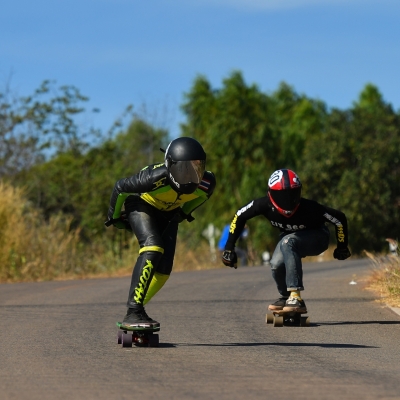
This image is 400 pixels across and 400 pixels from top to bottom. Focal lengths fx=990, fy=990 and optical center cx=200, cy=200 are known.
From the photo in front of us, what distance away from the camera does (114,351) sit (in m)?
7.95

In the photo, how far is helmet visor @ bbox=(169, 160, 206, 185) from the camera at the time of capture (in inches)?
319

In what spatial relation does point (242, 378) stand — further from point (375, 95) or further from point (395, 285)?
point (375, 95)

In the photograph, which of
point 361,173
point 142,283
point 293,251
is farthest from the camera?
point 361,173

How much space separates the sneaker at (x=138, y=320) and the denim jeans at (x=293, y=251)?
253 cm

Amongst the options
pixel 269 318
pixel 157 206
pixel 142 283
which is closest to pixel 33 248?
pixel 269 318

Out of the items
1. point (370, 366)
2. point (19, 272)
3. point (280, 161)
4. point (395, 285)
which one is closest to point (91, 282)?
point (19, 272)

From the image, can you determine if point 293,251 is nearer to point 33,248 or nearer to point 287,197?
point 287,197

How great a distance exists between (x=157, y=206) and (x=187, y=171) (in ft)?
2.34

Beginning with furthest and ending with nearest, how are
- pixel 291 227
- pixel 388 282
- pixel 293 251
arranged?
pixel 388 282
pixel 291 227
pixel 293 251

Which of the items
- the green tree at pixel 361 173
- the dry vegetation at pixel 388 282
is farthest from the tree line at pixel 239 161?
the dry vegetation at pixel 388 282

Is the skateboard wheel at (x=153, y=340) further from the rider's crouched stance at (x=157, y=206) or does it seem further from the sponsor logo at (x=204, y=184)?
the sponsor logo at (x=204, y=184)

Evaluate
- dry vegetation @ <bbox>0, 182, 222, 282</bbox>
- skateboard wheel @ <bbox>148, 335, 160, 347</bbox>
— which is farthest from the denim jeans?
dry vegetation @ <bbox>0, 182, 222, 282</bbox>

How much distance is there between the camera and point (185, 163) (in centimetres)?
809

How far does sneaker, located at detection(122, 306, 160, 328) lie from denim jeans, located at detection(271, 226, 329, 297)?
8.30ft
